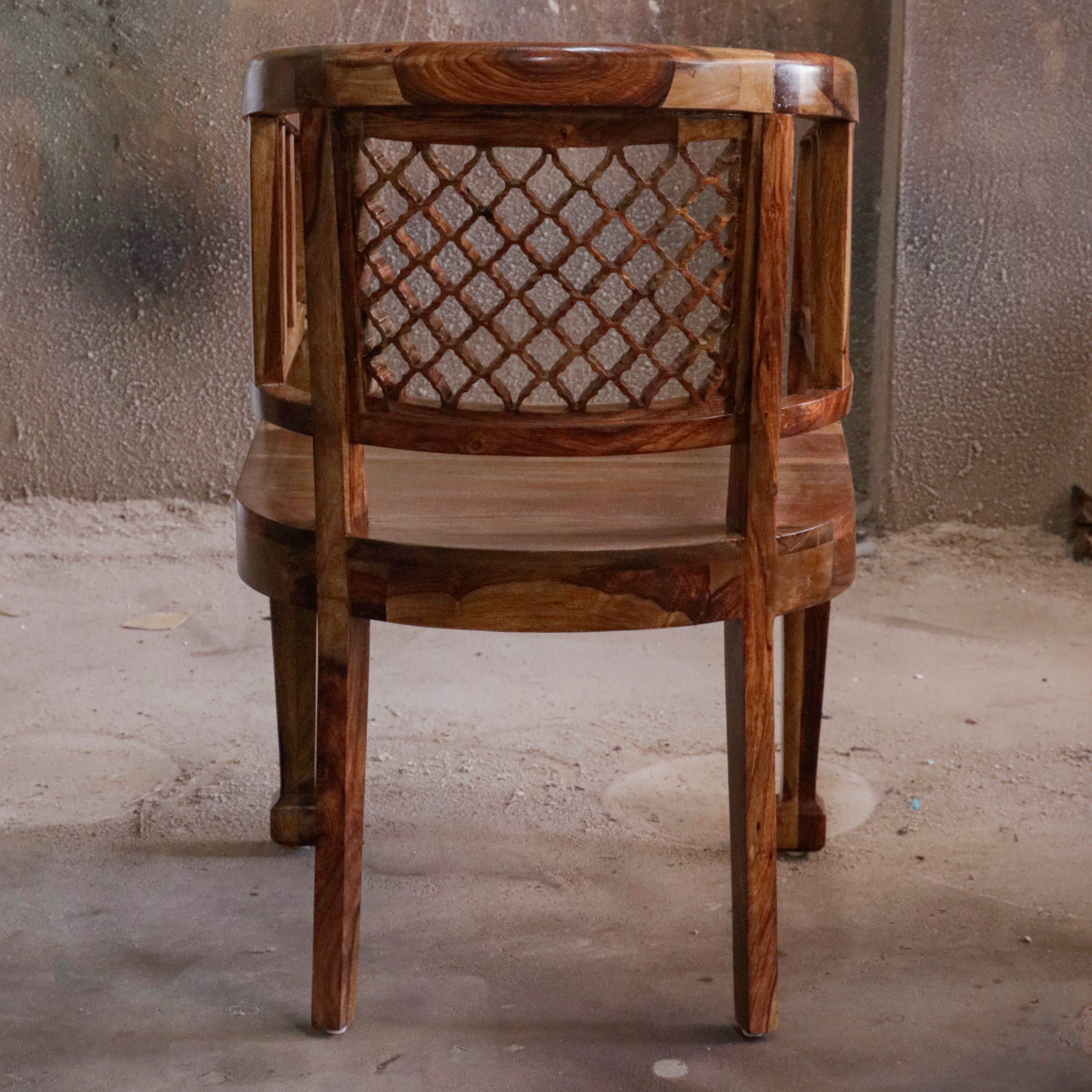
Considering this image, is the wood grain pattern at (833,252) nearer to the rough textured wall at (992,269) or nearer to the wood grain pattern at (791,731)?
the wood grain pattern at (791,731)

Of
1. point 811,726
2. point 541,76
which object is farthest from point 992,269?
point 541,76

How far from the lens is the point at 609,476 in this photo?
174cm

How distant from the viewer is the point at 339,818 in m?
1.51

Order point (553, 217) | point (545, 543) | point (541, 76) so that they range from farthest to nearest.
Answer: point (545, 543), point (553, 217), point (541, 76)

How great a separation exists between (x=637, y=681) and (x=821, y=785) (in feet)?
1.64

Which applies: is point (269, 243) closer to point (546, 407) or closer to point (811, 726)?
point (546, 407)

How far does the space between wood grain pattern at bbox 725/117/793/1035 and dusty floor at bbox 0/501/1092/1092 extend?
0.32ft

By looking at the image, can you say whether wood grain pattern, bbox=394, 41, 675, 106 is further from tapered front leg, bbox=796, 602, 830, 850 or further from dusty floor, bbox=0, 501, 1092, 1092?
dusty floor, bbox=0, 501, 1092, 1092

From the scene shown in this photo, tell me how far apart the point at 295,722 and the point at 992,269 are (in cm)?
195

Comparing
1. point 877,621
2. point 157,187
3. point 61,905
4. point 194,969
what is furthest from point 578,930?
point 157,187

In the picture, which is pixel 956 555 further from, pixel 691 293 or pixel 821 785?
pixel 691 293

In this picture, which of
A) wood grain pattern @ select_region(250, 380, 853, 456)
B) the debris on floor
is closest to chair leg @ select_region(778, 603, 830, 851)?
wood grain pattern @ select_region(250, 380, 853, 456)

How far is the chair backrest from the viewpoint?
1.24 m

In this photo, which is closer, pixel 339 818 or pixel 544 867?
pixel 339 818
